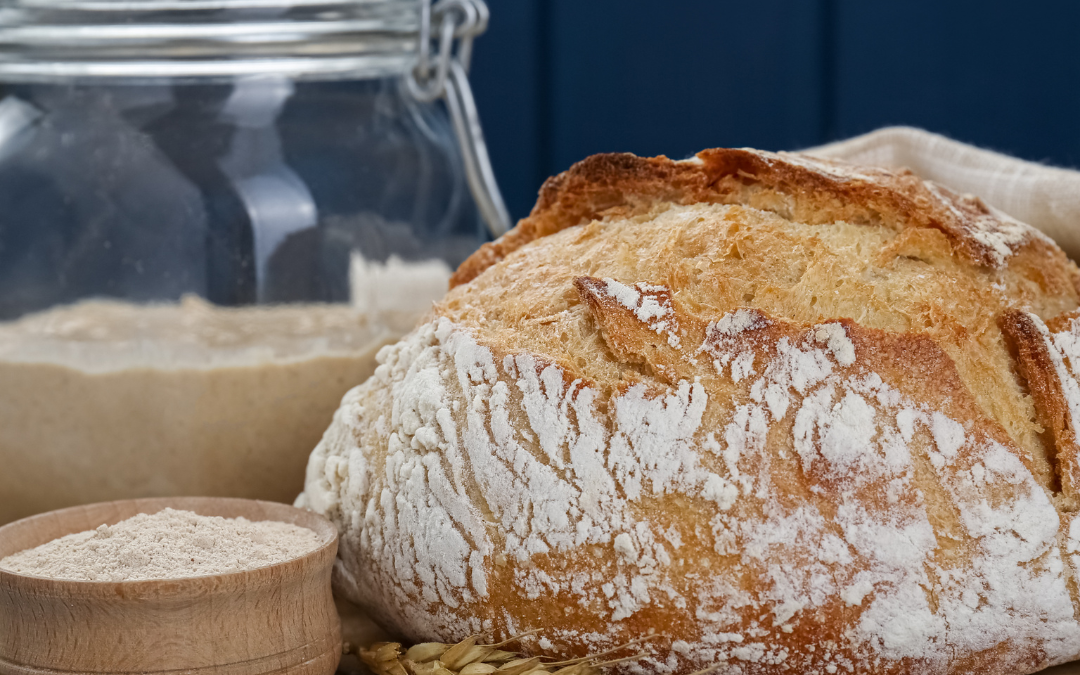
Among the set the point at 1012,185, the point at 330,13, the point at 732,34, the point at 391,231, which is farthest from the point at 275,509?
the point at 732,34

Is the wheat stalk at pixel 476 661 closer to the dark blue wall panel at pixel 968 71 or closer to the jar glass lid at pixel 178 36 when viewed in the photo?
the jar glass lid at pixel 178 36

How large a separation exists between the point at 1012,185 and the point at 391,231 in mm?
723

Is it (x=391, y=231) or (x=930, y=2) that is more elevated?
(x=930, y=2)

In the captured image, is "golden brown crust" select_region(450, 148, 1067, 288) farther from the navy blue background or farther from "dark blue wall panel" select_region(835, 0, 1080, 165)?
"dark blue wall panel" select_region(835, 0, 1080, 165)

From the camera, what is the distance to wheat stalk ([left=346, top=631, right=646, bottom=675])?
2.60ft

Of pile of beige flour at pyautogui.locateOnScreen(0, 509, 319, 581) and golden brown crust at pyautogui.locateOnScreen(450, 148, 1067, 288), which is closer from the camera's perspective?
pile of beige flour at pyautogui.locateOnScreen(0, 509, 319, 581)

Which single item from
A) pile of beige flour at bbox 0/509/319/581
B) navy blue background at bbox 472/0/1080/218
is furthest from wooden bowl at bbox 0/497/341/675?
navy blue background at bbox 472/0/1080/218

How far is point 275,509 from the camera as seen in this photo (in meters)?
0.94

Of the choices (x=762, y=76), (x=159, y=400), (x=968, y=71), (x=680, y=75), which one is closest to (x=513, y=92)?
(x=680, y=75)

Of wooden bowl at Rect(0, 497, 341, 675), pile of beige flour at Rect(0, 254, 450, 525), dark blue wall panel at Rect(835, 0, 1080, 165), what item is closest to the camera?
wooden bowl at Rect(0, 497, 341, 675)

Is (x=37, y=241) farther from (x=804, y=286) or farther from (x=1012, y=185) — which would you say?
(x=1012, y=185)

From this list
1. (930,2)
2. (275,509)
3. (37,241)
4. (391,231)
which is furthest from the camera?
(930,2)

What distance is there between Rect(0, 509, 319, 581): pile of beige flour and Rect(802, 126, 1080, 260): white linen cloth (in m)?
0.77

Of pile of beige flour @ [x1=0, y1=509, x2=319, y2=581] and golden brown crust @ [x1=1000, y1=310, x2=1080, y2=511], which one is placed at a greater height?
golden brown crust @ [x1=1000, y1=310, x2=1080, y2=511]
